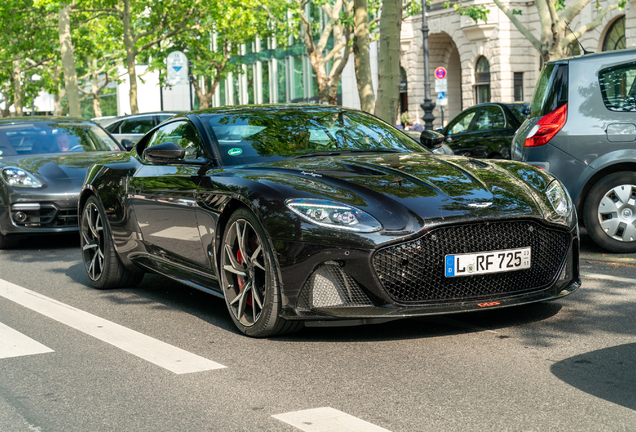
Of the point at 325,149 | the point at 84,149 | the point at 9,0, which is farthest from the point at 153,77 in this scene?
the point at 325,149

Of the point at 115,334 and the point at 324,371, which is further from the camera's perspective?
the point at 115,334

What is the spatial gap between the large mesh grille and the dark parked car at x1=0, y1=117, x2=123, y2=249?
6.15 metres

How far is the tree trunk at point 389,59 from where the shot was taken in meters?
14.2

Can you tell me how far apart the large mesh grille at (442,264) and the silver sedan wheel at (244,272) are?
76 cm

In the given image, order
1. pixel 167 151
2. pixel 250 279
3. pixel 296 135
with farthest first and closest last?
pixel 296 135 < pixel 167 151 < pixel 250 279

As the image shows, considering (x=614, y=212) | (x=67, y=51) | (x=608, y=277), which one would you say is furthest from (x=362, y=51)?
(x=67, y=51)

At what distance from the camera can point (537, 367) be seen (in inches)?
173

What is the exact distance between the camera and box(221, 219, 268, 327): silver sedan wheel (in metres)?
5.17

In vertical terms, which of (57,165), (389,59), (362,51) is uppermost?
(362,51)

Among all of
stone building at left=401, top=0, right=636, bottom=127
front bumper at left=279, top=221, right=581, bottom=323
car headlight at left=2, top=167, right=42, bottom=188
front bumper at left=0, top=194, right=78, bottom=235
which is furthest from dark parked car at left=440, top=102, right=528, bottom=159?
stone building at left=401, top=0, right=636, bottom=127

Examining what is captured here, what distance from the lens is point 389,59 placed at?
47.3 ft

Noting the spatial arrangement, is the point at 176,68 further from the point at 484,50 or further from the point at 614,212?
the point at 614,212

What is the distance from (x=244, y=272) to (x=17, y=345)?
142cm

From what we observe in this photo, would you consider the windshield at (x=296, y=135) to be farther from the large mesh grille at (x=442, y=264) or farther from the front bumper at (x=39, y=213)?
the front bumper at (x=39, y=213)
